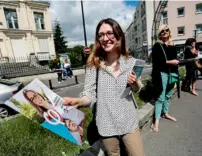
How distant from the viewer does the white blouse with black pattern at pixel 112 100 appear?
1.56 m

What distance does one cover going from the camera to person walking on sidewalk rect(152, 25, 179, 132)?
3.18 m

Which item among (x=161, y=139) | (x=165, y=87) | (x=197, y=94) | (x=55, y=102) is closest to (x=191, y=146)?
(x=161, y=139)

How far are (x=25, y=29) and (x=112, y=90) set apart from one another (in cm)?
2530

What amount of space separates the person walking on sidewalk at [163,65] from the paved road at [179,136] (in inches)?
10.2

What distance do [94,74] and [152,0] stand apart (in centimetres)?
3816

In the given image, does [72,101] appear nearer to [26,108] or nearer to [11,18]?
[26,108]

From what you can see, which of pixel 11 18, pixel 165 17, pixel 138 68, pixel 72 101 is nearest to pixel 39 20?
pixel 11 18

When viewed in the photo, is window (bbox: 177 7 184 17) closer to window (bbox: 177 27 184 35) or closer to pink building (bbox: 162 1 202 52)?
pink building (bbox: 162 1 202 52)

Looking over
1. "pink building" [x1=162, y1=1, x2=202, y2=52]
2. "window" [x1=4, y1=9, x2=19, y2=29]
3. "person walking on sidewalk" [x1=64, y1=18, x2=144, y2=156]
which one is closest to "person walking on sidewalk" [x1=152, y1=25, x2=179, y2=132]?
"person walking on sidewalk" [x1=64, y1=18, x2=144, y2=156]

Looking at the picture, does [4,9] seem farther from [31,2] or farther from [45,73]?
[45,73]

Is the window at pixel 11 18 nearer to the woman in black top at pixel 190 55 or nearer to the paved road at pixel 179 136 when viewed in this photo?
the woman in black top at pixel 190 55

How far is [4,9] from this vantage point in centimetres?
2191

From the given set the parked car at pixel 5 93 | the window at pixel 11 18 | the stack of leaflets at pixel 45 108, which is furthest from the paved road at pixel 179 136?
the window at pixel 11 18

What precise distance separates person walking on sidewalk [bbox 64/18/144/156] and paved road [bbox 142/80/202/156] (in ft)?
4.34
